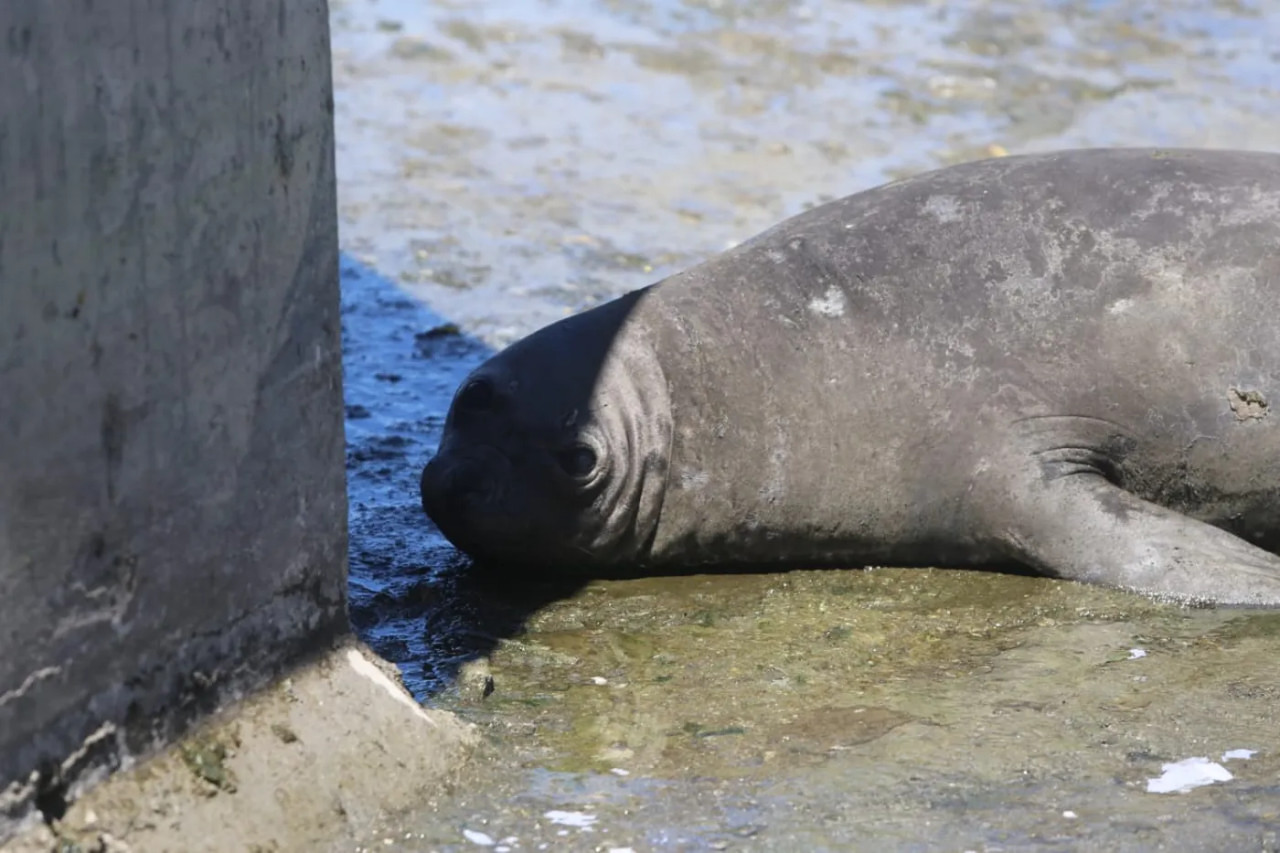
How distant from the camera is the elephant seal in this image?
477 centimetres

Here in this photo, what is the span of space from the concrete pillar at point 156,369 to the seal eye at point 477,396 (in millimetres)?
1210

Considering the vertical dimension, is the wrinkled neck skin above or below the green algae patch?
above

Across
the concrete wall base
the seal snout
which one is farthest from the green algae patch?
the seal snout

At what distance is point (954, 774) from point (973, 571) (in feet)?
4.69

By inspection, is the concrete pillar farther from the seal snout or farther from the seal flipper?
the seal flipper

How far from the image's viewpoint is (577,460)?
15.6 feet

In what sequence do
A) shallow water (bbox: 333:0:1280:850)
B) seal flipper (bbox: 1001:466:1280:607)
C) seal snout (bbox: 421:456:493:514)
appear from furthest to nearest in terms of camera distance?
seal snout (bbox: 421:456:493:514) → seal flipper (bbox: 1001:466:1280:607) → shallow water (bbox: 333:0:1280:850)

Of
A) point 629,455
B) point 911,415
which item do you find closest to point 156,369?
point 629,455

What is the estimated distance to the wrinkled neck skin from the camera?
4777mm

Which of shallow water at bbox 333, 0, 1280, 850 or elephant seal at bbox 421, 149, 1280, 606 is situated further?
elephant seal at bbox 421, 149, 1280, 606

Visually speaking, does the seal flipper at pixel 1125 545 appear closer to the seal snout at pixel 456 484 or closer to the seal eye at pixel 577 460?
the seal eye at pixel 577 460

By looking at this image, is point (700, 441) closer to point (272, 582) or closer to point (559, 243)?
point (272, 582)

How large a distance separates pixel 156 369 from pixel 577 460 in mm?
1759

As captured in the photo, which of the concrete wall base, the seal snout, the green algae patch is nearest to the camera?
the concrete wall base
